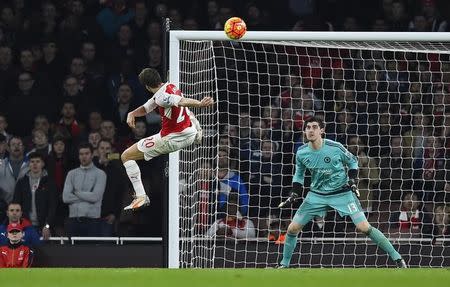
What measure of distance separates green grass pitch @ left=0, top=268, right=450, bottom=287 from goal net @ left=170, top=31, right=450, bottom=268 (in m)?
4.04

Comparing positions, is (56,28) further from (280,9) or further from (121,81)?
(280,9)

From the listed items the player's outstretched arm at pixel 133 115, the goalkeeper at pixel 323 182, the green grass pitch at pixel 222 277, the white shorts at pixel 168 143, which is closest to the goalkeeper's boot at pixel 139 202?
the white shorts at pixel 168 143

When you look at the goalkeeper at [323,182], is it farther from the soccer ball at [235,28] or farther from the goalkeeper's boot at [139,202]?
the goalkeeper's boot at [139,202]

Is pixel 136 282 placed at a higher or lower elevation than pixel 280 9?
lower

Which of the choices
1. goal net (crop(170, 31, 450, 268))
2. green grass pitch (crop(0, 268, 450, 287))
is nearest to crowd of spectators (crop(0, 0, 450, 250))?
goal net (crop(170, 31, 450, 268))

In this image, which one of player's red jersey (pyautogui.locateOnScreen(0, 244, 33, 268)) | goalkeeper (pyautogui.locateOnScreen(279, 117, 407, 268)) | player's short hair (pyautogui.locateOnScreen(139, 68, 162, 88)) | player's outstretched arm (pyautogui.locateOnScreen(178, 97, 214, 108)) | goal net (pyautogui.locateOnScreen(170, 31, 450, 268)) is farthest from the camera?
player's red jersey (pyautogui.locateOnScreen(0, 244, 33, 268))

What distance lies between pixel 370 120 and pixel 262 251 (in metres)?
2.11

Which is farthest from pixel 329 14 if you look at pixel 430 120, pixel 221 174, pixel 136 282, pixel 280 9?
pixel 136 282

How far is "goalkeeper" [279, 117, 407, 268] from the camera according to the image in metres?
14.1

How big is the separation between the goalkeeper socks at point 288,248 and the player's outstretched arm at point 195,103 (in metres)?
2.57

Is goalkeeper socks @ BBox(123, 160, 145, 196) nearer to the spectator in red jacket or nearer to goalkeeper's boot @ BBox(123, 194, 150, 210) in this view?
goalkeeper's boot @ BBox(123, 194, 150, 210)

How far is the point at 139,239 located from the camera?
50.1 ft

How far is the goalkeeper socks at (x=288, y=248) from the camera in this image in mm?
14109

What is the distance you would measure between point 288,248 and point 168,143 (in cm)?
208
